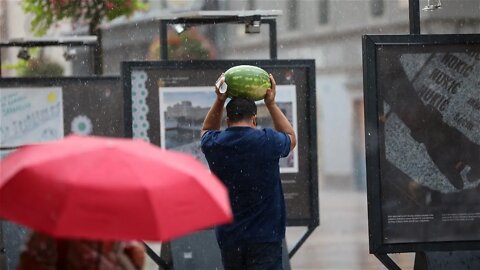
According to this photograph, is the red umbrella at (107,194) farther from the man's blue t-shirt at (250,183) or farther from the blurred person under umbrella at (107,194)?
the man's blue t-shirt at (250,183)

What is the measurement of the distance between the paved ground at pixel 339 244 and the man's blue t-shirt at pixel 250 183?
6.28 metres

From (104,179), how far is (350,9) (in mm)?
41412

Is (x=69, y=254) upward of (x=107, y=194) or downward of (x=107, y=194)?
downward

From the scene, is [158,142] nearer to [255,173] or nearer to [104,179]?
[255,173]

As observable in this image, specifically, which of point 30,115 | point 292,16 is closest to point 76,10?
point 30,115

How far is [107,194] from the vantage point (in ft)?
14.1

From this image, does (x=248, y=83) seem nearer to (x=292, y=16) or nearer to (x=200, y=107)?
(x=200, y=107)

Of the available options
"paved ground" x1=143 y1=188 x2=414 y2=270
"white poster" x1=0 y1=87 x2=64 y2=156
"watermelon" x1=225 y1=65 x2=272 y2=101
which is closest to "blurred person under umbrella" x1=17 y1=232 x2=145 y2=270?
"watermelon" x1=225 y1=65 x2=272 y2=101

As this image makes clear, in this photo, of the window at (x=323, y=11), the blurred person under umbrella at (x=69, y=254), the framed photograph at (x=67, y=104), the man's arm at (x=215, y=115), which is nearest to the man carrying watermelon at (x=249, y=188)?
the man's arm at (x=215, y=115)

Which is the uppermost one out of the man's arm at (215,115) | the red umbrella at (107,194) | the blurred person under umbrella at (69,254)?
the man's arm at (215,115)

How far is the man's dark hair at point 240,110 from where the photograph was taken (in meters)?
6.87

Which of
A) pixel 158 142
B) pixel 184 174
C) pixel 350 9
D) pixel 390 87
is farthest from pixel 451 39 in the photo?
pixel 350 9

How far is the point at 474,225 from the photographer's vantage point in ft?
27.1

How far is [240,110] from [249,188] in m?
0.44
